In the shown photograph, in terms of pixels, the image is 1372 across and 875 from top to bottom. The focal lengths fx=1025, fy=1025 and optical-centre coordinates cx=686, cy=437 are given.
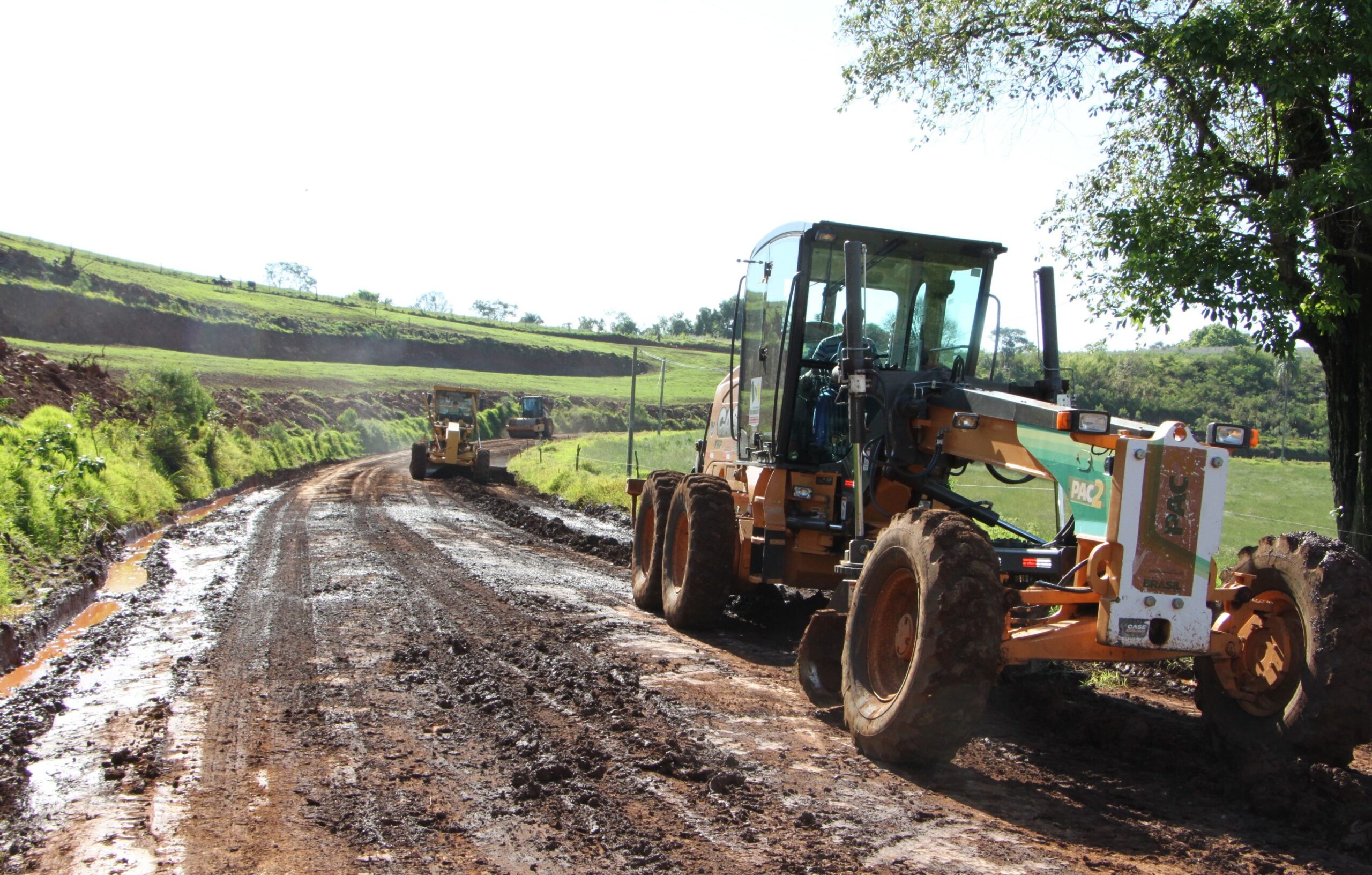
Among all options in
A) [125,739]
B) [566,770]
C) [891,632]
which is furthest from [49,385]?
[891,632]

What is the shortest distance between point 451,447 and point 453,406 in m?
2.34

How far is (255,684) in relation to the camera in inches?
277

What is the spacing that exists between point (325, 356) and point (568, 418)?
24003 millimetres

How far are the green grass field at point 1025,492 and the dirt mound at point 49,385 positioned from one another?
1049 centimetres

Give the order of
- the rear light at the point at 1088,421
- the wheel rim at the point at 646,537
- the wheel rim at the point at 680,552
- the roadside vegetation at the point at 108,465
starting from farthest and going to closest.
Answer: the roadside vegetation at the point at 108,465 < the wheel rim at the point at 646,537 < the wheel rim at the point at 680,552 < the rear light at the point at 1088,421

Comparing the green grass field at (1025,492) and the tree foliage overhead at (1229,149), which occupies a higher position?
the tree foliage overhead at (1229,149)

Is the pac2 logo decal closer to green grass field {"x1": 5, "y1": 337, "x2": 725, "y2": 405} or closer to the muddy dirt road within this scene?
the muddy dirt road

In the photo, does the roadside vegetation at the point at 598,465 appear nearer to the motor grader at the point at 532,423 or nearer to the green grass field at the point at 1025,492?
the green grass field at the point at 1025,492

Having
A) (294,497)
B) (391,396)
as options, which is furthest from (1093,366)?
(391,396)

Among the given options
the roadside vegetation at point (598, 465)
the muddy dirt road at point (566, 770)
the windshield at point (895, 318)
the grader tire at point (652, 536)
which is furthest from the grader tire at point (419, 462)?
the windshield at point (895, 318)

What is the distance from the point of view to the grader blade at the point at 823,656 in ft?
21.1

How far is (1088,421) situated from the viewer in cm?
489

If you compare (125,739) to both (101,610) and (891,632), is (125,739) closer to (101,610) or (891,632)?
(891,632)

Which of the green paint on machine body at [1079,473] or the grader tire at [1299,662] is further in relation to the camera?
the green paint on machine body at [1079,473]
